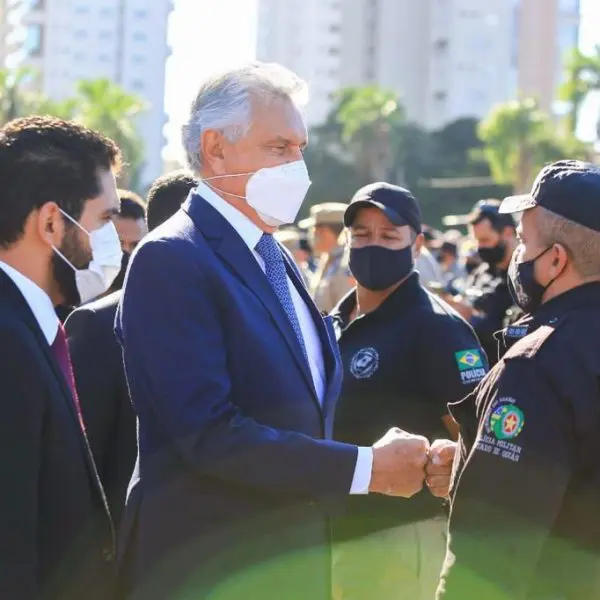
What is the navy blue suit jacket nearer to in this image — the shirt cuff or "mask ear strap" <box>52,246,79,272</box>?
the shirt cuff

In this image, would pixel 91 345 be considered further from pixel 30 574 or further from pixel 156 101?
pixel 156 101

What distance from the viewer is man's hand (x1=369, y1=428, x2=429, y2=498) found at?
9.71 feet

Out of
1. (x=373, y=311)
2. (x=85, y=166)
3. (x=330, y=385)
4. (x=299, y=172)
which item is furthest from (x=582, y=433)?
(x=373, y=311)

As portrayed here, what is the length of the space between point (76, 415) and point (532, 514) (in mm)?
1171

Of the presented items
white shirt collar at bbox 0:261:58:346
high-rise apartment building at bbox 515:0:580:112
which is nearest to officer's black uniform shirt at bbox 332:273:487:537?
white shirt collar at bbox 0:261:58:346

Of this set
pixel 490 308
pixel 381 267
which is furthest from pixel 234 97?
pixel 490 308

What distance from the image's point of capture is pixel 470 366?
14.3ft

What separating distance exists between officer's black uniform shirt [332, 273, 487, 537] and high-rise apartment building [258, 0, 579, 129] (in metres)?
100

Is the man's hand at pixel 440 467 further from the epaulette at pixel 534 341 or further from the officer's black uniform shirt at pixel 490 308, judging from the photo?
the officer's black uniform shirt at pixel 490 308

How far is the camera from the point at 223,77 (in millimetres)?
3129

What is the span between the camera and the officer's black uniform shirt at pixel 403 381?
172 inches

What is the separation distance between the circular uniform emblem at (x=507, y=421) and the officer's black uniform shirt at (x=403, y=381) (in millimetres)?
1319

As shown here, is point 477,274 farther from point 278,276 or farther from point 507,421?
point 507,421

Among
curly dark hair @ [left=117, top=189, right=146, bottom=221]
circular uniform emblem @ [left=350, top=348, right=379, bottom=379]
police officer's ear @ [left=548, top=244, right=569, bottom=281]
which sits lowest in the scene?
circular uniform emblem @ [left=350, top=348, right=379, bottom=379]
